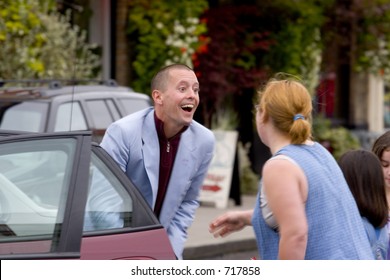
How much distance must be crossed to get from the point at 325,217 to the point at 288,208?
202mm

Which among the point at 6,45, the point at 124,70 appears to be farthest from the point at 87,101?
the point at 124,70

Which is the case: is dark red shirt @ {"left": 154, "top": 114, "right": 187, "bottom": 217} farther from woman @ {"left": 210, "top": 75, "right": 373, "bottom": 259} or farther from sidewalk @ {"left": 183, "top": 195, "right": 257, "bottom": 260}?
sidewalk @ {"left": 183, "top": 195, "right": 257, "bottom": 260}

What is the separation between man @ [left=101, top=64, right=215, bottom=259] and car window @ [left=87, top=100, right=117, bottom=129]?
4.25m

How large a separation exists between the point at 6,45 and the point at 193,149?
7.71 meters

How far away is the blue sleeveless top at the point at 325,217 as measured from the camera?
4.31 meters

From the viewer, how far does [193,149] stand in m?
6.06

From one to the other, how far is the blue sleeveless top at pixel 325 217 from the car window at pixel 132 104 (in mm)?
6336

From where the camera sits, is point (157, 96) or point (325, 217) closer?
point (325, 217)

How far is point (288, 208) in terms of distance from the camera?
4180 millimetres

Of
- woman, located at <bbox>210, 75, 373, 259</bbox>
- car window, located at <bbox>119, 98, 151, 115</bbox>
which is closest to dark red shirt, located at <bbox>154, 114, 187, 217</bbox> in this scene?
woman, located at <bbox>210, 75, 373, 259</bbox>

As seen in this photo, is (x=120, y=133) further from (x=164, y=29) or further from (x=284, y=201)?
(x=164, y=29)

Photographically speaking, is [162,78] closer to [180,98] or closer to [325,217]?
[180,98]

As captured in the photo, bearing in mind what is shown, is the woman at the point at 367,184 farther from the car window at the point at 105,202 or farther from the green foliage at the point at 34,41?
the green foliage at the point at 34,41

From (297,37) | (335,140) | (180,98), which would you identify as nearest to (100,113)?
(180,98)
